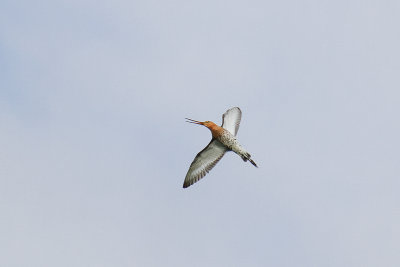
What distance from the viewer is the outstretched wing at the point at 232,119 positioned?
37531 mm

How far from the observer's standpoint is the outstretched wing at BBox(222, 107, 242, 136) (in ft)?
123

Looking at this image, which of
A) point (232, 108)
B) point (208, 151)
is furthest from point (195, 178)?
point (232, 108)

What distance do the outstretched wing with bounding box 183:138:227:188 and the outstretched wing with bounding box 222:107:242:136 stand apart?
1412 mm

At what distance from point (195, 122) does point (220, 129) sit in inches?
93.2

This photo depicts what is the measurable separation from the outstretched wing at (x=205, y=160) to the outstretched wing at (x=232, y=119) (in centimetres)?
141

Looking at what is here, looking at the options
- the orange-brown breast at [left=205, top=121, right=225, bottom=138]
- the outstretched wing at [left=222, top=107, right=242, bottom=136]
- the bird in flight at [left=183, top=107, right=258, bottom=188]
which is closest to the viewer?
the bird in flight at [left=183, top=107, right=258, bottom=188]

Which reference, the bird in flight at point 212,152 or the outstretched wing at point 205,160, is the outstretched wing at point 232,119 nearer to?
the bird in flight at point 212,152

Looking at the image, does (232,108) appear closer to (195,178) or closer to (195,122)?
(195,122)

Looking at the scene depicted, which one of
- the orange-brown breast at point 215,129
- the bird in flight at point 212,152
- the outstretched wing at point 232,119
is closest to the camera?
the bird in flight at point 212,152

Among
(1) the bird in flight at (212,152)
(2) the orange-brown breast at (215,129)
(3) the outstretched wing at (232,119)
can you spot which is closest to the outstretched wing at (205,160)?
(1) the bird in flight at (212,152)

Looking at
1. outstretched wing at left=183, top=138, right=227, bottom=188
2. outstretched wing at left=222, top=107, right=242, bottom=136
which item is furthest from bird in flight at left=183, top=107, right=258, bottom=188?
outstretched wing at left=222, top=107, right=242, bottom=136

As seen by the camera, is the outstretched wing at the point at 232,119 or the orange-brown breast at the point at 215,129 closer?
the orange-brown breast at the point at 215,129

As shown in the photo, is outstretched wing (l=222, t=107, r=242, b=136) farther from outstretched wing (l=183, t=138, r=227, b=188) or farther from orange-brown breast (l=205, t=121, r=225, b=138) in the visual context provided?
outstretched wing (l=183, t=138, r=227, b=188)

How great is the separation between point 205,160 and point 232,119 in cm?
332
